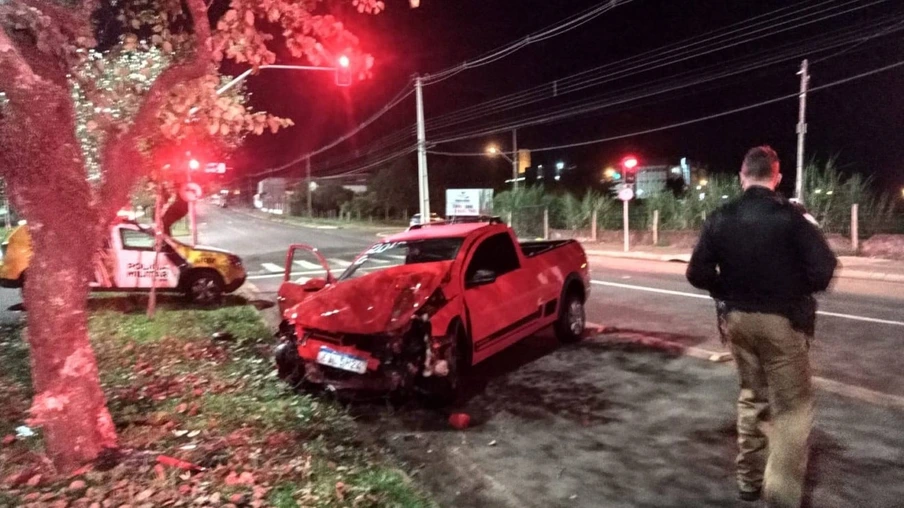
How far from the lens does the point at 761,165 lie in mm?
3984

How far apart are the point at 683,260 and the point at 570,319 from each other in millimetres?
14040

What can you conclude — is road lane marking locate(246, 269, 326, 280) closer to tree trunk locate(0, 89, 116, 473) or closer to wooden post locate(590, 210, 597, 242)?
wooden post locate(590, 210, 597, 242)

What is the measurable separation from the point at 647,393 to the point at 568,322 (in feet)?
7.63

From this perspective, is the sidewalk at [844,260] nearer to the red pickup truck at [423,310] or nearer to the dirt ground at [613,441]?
the dirt ground at [613,441]

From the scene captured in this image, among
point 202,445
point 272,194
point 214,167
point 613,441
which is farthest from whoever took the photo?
point 272,194

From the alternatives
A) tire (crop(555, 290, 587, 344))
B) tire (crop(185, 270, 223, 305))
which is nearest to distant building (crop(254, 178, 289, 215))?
tire (crop(185, 270, 223, 305))

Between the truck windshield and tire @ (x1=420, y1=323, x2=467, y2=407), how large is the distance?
4.18 ft

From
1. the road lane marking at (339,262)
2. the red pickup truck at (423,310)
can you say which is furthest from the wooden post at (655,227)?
the red pickup truck at (423,310)

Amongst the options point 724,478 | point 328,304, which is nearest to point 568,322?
point 328,304

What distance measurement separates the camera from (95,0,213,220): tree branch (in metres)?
4.96

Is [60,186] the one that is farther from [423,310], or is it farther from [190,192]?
[190,192]

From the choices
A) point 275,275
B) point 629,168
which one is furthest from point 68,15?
point 629,168

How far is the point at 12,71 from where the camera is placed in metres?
4.34

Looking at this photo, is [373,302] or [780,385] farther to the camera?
[373,302]
